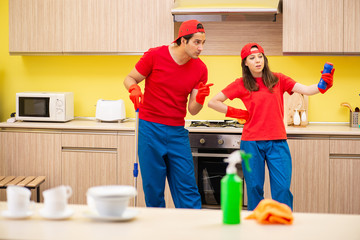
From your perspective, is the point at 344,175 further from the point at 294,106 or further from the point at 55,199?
the point at 55,199

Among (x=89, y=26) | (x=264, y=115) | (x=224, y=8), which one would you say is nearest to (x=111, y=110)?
(x=89, y=26)

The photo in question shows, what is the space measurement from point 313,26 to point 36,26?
7.78ft

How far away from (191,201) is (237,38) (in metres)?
1.94

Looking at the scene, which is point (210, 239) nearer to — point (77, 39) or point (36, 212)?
point (36, 212)

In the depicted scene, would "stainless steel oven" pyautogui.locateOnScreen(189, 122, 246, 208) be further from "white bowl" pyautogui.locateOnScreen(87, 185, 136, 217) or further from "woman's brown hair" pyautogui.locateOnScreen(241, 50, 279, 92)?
"white bowl" pyautogui.locateOnScreen(87, 185, 136, 217)

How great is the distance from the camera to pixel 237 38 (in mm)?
4266

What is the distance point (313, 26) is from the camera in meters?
3.86

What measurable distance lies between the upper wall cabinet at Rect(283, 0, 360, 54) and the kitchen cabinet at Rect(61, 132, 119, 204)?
169 centimetres

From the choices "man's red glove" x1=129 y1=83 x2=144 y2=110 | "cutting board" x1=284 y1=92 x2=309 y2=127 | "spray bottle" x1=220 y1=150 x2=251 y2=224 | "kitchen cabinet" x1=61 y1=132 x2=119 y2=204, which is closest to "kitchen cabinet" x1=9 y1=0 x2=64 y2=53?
"kitchen cabinet" x1=61 y1=132 x2=119 y2=204

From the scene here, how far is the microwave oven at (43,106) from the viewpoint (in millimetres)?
4129

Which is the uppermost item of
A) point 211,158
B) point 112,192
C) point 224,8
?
point 224,8

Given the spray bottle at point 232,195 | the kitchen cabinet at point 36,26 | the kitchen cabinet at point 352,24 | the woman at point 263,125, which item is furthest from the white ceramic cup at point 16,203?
the kitchen cabinet at point 352,24

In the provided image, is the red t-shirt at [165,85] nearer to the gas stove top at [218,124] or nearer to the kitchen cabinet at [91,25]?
the gas stove top at [218,124]

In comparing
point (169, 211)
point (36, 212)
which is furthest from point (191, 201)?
point (36, 212)
